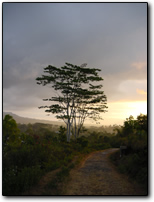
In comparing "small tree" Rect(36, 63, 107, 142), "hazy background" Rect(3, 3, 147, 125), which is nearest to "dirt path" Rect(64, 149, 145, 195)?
"hazy background" Rect(3, 3, 147, 125)

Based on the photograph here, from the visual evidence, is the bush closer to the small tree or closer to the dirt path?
the dirt path

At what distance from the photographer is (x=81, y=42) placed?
8250 millimetres

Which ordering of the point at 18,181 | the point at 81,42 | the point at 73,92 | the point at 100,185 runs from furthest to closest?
the point at 73,92 < the point at 81,42 < the point at 100,185 < the point at 18,181

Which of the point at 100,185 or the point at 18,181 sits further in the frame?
the point at 100,185

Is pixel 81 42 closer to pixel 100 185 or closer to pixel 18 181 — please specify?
pixel 100 185

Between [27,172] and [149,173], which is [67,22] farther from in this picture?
[149,173]

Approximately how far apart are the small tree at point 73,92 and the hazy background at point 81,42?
596 centimetres

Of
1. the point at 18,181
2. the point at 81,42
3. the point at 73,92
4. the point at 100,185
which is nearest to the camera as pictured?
the point at 18,181

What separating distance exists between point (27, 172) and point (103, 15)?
303 inches

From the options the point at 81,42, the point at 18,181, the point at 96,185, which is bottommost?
the point at 96,185

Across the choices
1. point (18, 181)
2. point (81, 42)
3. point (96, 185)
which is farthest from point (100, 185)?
point (81, 42)

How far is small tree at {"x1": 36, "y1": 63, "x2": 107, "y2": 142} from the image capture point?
597 inches

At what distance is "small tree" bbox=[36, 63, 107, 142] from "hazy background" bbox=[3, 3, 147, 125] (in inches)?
235

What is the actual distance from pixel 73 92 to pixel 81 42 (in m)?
8.05
